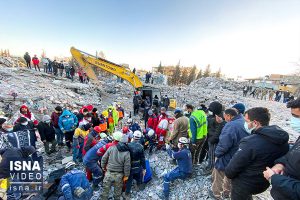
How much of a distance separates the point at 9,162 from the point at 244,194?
14.7 feet

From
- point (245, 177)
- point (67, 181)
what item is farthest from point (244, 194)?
point (67, 181)

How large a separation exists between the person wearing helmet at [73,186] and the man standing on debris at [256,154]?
2931mm

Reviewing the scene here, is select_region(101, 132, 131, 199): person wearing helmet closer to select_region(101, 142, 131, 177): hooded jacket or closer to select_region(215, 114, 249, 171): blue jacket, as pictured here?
select_region(101, 142, 131, 177): hooded jacket

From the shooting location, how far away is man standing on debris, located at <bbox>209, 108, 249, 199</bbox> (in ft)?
10.7

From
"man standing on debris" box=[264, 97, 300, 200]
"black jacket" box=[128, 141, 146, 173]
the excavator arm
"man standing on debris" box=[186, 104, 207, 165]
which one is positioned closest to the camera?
"man standing on debris" box=[264, 97, 300, 200]

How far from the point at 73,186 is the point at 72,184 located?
5cm

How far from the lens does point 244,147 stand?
7.51 ft

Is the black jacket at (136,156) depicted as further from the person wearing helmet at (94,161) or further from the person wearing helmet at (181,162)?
the person wearing helmet at (94,161)

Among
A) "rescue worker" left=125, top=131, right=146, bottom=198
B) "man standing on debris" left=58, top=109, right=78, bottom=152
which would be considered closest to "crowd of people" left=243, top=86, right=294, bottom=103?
"rescue worker" left=125, top=131, right=146, bottom=198

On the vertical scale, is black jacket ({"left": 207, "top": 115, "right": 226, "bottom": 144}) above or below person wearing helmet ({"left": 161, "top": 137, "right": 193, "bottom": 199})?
above

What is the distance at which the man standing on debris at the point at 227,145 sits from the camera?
3.27 m

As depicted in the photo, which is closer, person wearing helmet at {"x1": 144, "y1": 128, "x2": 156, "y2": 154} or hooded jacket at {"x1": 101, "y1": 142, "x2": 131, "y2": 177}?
hooded jacket at {"x1": 101, "y1": 142, "x2": 131, "y2": 177}

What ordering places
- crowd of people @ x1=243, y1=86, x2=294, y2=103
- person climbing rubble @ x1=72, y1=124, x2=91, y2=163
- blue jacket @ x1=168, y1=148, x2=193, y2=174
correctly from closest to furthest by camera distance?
blue jacket @ x1=168, y1=148, x2=193, y2=174 → person climbing rubble @ x1=72, y1=124, x2=91, y2=163 → crowd of people @ x1=243, y1=86, x2=294, y2=103

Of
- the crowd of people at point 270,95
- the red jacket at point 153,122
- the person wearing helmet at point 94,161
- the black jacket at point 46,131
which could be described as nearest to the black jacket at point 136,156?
the person wearing helmet at point 94,161
